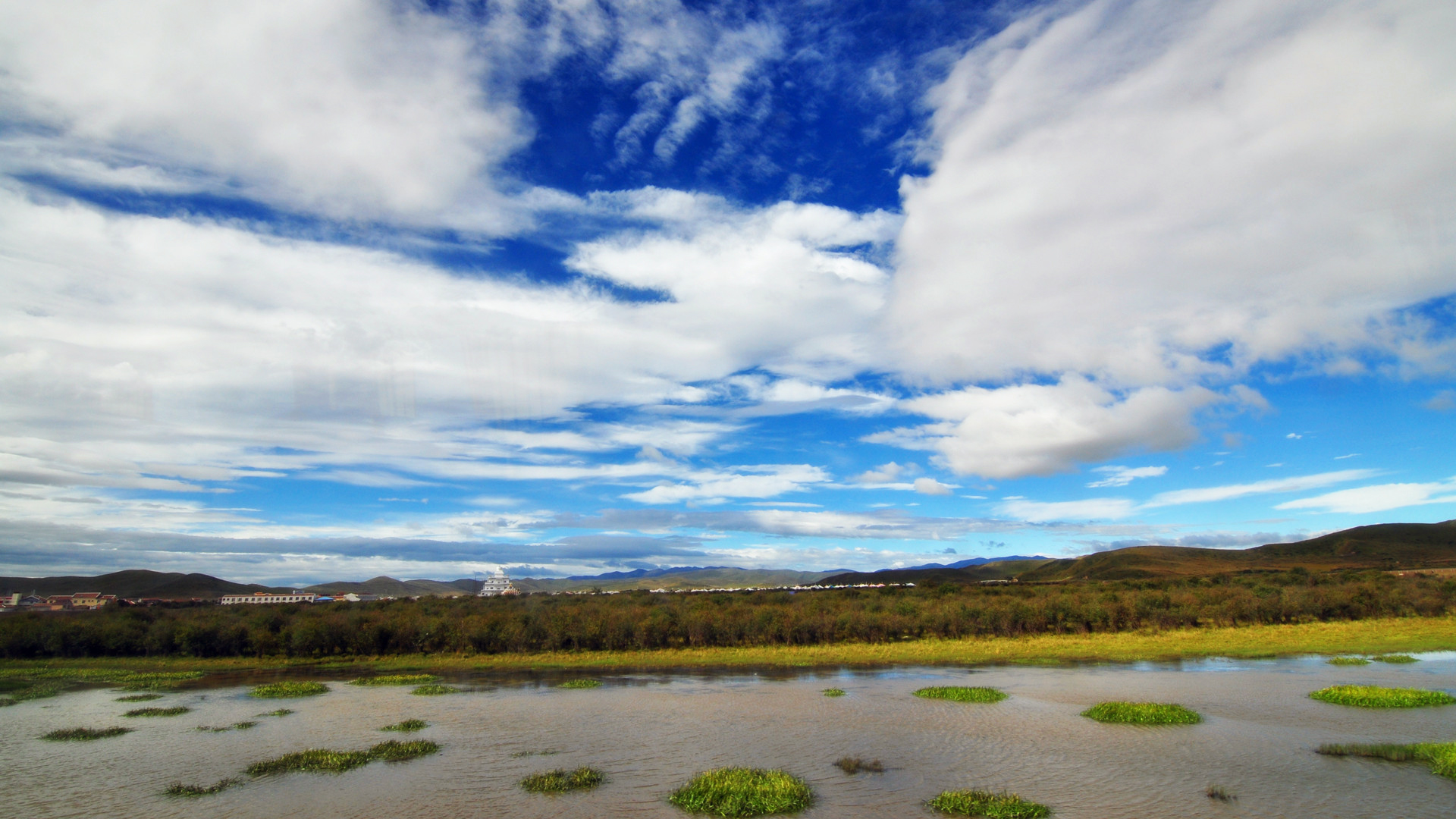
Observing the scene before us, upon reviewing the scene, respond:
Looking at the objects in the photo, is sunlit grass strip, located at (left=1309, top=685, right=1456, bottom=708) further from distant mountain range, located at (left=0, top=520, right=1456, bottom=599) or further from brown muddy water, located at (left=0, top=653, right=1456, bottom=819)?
distant mountain range, located at (left=0, top=520, right=1456, bottom=599)

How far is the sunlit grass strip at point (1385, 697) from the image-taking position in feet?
85.7

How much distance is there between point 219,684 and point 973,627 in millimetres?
55681

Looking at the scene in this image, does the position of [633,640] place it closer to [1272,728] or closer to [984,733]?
[984,733]

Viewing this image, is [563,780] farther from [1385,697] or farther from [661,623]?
[661,623]

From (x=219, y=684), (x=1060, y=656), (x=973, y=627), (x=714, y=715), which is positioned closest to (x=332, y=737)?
(x=714, y=715)

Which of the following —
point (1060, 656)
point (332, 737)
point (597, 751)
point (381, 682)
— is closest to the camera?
point (597, 751)

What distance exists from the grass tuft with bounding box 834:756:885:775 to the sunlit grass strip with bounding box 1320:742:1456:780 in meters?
12.6

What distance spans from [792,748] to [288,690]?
31119 millimetres

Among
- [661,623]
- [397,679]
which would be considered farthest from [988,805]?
[661,623]

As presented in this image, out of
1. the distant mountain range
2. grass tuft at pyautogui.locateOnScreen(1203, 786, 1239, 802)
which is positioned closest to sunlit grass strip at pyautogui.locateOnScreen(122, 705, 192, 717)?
grass tuft at pyautogui.locateOnScreen(1203, 786, 1239, 802)

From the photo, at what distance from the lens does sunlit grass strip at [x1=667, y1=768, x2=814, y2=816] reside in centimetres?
1761

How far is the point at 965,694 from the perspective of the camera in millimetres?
32281

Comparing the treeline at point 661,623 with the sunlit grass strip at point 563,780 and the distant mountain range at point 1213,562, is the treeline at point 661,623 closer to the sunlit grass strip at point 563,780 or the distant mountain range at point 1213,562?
the sunlit grass strip at point 563,780

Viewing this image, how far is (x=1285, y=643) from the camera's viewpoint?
4822 cm
